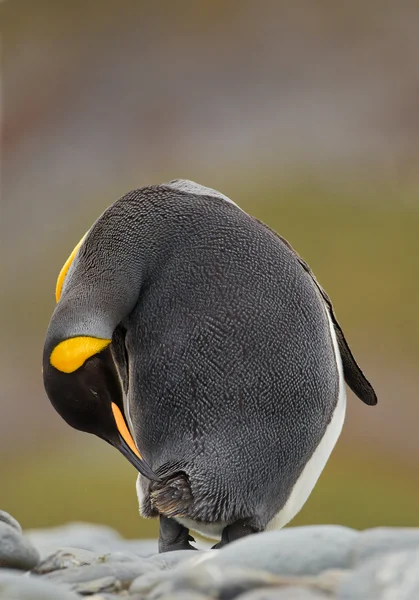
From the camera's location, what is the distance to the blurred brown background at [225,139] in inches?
488

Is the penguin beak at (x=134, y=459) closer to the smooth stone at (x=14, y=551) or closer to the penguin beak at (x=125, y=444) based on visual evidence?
the penguin beak at (x=125, y=444)

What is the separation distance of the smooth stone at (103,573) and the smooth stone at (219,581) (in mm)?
312

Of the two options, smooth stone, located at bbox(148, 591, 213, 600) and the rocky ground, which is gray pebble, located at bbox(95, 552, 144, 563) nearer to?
the rocky ground

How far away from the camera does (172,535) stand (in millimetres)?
2881

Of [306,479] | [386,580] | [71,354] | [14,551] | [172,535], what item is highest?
[71,354]

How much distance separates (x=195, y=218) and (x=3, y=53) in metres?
14.8

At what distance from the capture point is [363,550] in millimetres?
1630

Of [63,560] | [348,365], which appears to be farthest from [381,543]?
[348,365]

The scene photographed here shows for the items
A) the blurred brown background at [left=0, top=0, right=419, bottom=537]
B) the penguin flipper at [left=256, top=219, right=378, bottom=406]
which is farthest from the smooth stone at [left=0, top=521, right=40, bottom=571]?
the blurred brown background at [left=0, top=0, right=419, bottom=537]

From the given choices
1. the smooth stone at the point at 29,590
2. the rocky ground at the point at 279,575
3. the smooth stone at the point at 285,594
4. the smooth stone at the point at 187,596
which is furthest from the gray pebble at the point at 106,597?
the smooth stone at the point at 285,594

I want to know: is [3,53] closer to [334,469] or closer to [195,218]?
[334,469]

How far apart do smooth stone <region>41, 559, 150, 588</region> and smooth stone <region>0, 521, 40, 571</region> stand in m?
0.05

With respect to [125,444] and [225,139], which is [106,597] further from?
[225,139]

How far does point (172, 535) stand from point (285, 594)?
4.77 ft
